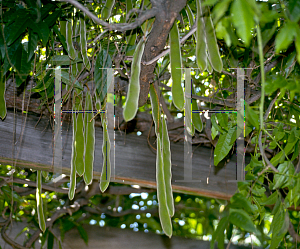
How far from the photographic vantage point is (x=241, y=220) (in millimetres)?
629

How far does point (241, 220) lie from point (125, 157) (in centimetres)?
72

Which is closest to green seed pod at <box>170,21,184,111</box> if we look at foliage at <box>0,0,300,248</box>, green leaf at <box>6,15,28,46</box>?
foliage at <box>0,0,300,248</box>

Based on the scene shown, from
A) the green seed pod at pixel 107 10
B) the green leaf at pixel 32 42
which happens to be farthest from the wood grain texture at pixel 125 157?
the green seed pod at pixel 107 10

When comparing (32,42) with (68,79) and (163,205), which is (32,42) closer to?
(68,79)

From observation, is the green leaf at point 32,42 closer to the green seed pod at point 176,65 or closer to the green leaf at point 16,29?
the green leaf at point 16,29

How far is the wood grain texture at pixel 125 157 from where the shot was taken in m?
1.14

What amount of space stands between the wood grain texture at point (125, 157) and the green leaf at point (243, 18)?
90cm

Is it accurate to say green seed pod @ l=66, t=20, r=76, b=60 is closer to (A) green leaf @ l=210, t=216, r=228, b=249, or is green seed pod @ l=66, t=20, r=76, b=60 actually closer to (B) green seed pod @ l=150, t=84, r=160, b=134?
(B) green seed pod @ l=150, t=84, r=160, b=134

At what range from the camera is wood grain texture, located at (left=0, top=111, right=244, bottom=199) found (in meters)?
1.14

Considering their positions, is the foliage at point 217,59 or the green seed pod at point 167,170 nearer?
the foliage at point 217,59

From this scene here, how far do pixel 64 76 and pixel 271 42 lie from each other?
0.65m

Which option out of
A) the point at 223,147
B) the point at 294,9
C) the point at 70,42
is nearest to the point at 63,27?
the point at 70,42

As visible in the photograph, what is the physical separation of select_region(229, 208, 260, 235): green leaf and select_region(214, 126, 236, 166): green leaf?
286 mm

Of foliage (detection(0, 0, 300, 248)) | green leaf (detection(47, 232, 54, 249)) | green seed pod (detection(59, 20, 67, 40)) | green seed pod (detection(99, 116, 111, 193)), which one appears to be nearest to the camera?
foliage (detection(0, 0, 300, 248))
